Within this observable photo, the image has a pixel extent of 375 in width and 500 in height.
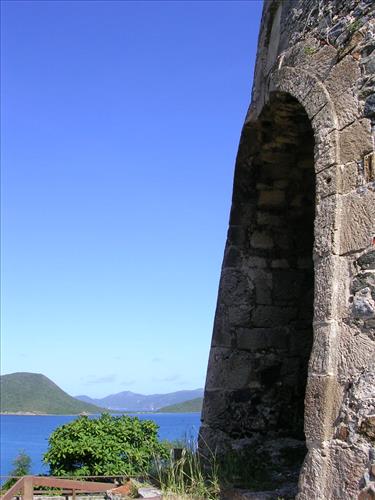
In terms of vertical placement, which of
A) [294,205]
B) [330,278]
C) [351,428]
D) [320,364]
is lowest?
[351,428]

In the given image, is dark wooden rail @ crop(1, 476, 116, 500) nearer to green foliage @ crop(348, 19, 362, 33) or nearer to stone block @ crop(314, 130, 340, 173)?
stone block @ crop(314, 130, 340, 173)

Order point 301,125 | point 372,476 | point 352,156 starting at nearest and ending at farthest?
point 372,476
point 352,156
point 301,125

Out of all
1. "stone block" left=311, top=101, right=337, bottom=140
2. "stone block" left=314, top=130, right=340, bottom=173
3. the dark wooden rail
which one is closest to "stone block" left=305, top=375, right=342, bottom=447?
"stone block" left=314, top=130, right=340, bottom=173

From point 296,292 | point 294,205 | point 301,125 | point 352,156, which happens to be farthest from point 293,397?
point 352,156

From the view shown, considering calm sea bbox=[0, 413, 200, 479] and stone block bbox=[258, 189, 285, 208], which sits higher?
stone block bbox=[258, 189, 285, 208]

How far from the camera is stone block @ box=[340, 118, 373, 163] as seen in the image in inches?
163

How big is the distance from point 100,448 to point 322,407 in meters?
4.69

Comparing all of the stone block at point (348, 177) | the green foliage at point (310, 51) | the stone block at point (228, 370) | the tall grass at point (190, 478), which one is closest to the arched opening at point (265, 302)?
the stone block at point (228, 370)

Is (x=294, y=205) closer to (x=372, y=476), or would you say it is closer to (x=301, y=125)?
(x=301, y=125)

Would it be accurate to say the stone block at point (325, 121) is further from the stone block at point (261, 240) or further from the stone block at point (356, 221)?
the stone block at point (261, 240)

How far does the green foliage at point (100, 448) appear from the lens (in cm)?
797

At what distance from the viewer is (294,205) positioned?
660 centimetres

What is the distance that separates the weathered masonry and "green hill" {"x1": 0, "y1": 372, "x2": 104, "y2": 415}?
10882 cm

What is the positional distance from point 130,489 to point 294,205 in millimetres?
2956
